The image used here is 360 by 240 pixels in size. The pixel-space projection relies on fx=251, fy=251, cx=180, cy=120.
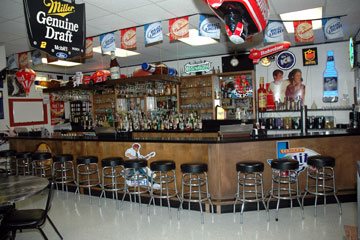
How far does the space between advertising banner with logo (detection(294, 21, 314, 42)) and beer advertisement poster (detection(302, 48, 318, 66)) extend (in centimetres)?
250

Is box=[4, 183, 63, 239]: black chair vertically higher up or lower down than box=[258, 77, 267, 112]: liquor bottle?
lower down

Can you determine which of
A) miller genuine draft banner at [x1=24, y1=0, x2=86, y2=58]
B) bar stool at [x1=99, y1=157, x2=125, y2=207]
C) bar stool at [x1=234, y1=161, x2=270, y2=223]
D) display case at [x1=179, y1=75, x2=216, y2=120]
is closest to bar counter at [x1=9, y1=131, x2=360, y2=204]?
bar stool at [x1=234, y1=161, x2=270, y2=223]

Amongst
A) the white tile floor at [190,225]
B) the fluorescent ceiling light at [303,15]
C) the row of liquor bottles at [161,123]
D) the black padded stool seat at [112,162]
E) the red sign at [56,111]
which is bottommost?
the white tile floor at [190,225]

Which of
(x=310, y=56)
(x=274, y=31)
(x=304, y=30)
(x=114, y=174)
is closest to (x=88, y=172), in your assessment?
(x=114, y=174)

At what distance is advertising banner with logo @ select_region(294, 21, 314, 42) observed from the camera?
4.89 meters

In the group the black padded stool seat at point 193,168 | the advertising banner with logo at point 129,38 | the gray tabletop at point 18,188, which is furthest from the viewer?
the advertising banner with logo at point 129,38

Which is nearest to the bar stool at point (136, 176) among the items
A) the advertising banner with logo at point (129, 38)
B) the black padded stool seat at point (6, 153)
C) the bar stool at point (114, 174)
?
the bar stool at point (114, 174)

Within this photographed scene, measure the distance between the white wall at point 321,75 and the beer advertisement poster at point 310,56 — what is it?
102mm

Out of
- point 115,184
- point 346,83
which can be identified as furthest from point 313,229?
point 346,83

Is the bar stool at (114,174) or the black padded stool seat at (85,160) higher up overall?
the black padded stool seat at (85,160)

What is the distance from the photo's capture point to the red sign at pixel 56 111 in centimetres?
975

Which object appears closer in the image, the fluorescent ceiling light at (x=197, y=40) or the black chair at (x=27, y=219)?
the black chair at (x=27, y=219)

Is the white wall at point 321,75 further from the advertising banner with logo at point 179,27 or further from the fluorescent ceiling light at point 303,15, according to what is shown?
the advertising banner with logo at point 179,27

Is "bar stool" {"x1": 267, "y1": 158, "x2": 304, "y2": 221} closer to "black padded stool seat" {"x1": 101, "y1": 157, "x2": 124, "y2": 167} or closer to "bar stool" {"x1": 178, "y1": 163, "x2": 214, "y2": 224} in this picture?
"bar stool" {"x1": 178, "y1": 163, "x2": 214, "y2": 224}
